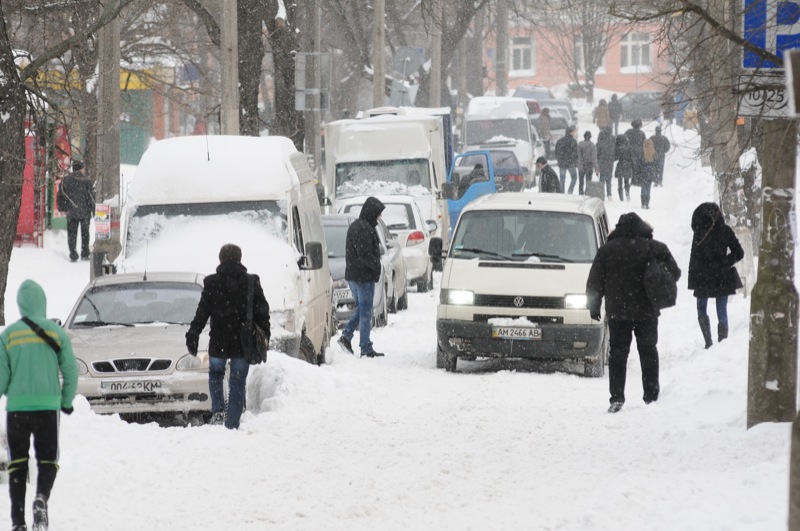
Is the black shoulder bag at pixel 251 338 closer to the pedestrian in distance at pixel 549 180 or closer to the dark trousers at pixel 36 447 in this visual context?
the dark trousers at pixel 36 447

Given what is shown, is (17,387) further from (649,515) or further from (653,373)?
(653,373)

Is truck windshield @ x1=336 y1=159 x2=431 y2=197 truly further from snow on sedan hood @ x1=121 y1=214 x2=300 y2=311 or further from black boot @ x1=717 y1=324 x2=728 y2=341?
snow on sedan hood @ x1=121 y1=214 x2=300 y2=311

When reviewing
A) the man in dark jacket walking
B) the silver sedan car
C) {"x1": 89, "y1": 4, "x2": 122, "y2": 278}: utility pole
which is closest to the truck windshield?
{"x1": 89, "y1": 4, "x2": 122, "y2": 278}: utility pole

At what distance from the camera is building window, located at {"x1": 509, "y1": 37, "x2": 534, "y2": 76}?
94.0 meters

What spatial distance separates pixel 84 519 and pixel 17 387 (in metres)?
0.91

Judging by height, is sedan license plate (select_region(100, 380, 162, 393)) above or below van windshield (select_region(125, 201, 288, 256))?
below

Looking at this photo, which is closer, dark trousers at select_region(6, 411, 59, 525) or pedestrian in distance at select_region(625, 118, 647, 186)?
dark trousers at select_region(6, 411, 59, 525)

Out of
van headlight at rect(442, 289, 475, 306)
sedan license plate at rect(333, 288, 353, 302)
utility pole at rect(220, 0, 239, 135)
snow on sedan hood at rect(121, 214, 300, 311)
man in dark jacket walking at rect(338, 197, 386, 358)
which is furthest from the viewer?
utility pole at rect(220, 0, 239, 135)

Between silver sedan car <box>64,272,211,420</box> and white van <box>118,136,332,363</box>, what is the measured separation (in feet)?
3.55

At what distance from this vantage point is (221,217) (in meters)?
13.4

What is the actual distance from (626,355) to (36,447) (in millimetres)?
5332

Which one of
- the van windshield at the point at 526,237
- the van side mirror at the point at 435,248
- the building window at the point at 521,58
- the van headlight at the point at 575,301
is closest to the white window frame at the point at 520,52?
the building window at the point at 521,58

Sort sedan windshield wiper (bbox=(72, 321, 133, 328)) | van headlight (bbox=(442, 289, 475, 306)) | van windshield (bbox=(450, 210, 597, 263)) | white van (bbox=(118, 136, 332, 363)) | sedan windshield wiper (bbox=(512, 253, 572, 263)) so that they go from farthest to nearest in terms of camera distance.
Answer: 1. van windshield (bbox=(450, 210, 597, 263))
2. sedan windshield wiper (bbox=(512, 253, 572, 263))
3. van headlight (bbox=(442, 289, 475, 306))
4. white van (bbox=(118, 136, 332, 363))
5. sedan windshield wiper (bbox=(72, 321, 133, 328))

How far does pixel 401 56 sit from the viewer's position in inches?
1657
